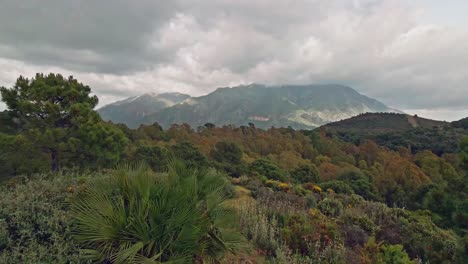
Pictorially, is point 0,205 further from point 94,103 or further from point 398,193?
point 398,193

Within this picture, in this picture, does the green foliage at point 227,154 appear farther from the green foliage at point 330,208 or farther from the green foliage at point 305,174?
the green foliage at point 330,208

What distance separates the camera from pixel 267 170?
94.3 feet

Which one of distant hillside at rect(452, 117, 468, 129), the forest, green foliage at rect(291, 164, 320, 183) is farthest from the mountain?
the forest

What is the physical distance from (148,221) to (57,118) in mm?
16600

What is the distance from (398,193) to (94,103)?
106ft

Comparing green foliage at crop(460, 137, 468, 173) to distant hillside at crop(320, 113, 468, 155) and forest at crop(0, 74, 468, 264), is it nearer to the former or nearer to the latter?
forest at crop(0, 74, 468, 264)

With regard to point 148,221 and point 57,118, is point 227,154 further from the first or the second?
point 148,221

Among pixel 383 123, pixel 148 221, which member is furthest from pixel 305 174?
pixel 383 123

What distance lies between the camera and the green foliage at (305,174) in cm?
3281

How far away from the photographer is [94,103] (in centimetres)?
1966

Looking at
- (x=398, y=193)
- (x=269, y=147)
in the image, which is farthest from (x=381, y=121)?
(x=398, y=193)

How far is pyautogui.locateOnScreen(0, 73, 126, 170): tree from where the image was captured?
16938 millimetres

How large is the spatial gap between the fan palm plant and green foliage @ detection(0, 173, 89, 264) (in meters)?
0.19

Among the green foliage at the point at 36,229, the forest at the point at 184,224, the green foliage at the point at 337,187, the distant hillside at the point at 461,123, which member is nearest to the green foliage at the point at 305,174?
the green foliage at the point at 337,187
